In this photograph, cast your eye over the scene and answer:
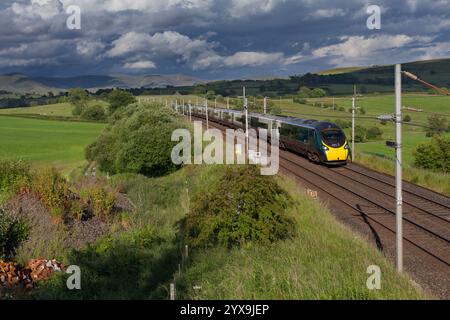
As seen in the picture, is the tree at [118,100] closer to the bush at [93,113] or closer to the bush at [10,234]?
the bush at [93,113]

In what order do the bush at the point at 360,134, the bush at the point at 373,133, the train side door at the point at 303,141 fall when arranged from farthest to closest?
the bush at the point at 373,133 → the bush at the point at 360,134 → the train side door at the point at 303,141

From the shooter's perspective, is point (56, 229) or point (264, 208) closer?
point (264, 208)

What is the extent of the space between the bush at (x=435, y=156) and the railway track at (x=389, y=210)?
26.2 meters

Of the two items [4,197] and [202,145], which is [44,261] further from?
[202,145]

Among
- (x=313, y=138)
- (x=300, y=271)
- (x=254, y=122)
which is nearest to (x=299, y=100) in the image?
(x=254, y=122)

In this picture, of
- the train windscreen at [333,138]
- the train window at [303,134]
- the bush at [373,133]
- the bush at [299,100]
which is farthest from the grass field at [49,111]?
the train windscreen at [333,138]

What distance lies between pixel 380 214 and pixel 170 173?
2663cm

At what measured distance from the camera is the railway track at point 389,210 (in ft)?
45.1

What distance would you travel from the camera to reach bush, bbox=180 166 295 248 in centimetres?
1490

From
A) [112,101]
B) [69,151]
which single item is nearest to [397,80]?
[69,151]

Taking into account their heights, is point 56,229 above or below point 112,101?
below

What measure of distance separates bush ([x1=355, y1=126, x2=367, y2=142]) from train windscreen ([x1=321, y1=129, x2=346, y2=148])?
60.8 metres

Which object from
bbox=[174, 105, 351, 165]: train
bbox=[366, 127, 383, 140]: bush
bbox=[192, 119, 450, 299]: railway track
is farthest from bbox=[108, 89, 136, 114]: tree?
bbox=[192, 119, 450, 299]: railway track
